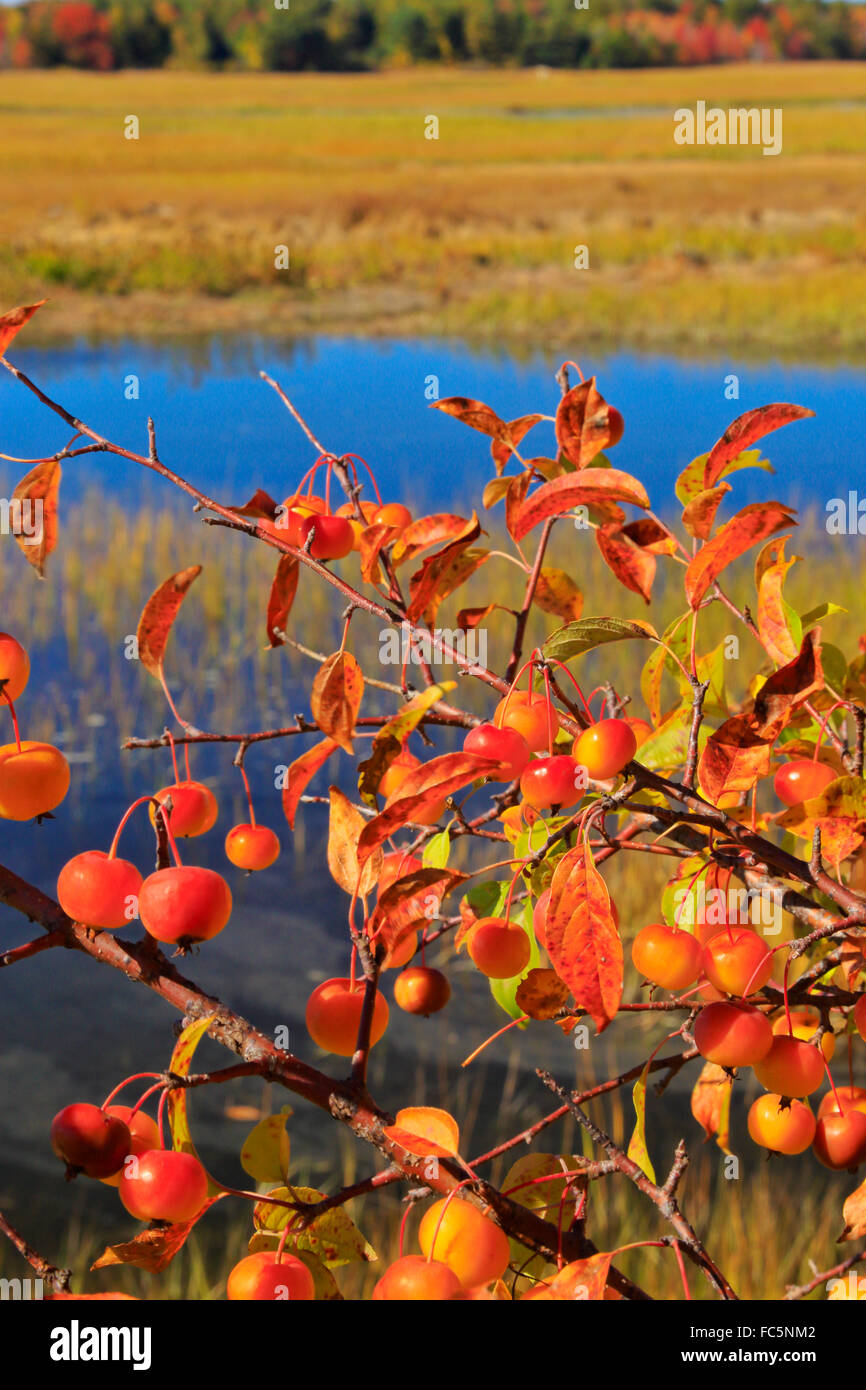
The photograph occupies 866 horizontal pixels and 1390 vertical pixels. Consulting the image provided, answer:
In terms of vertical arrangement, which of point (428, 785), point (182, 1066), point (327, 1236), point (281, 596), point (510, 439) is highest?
point (510, 439)

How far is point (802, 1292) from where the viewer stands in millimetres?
549

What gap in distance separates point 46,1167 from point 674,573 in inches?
137

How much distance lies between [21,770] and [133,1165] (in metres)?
0.17

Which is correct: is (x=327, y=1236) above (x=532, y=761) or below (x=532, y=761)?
below

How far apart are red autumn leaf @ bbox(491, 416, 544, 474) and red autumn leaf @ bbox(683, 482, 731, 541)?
0.15 metres

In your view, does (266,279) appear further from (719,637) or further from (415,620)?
(415,620)

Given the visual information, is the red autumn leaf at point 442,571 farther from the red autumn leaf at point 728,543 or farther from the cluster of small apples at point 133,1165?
the cluster of small apples at point 133,1165

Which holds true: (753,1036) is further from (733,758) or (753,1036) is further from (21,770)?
(21,770)

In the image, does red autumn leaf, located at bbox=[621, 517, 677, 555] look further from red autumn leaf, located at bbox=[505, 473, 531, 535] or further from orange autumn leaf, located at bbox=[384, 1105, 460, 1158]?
orange autumn leaf, located at bbox=[384, 1105, 460, 1158]

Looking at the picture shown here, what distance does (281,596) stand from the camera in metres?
0.65

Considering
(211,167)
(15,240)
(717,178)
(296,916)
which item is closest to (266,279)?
(15,240)

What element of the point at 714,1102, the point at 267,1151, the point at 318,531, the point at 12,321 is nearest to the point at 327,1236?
the point at 267,1151

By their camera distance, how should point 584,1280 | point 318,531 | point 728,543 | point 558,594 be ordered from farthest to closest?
1. point 558,594
2. point 318,531
3. point 728,543
4. point 584,1280

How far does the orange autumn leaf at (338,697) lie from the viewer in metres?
0.53
